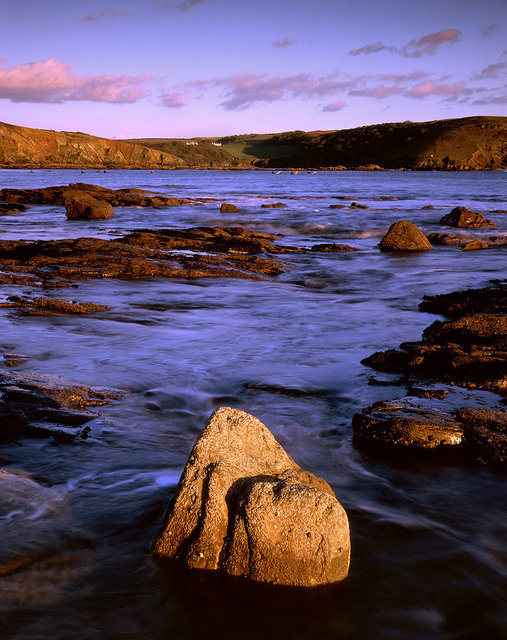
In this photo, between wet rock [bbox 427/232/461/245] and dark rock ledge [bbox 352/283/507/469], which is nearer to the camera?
dark rock ledge [bbox 352/283/507/469]

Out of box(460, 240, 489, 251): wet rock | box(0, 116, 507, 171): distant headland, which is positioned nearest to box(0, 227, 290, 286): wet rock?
box(460, 240, 489, 251): wet rock

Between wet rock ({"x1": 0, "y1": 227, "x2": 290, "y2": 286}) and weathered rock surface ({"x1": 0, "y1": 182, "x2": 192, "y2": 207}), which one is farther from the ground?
weathered rock surface ({"x1": 0, "y1": 182, "x2": 192, "y2": 207})

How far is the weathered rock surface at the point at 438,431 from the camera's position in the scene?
469cm

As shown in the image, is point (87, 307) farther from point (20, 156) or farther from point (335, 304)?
point (20, 156)

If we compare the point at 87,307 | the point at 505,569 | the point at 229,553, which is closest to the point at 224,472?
the point at 229,553

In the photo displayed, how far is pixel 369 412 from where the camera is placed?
5230 mm

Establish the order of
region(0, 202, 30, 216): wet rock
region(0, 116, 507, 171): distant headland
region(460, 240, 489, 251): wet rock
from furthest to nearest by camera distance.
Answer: region(0, 116, 507, 171): distant headland
region(0, 202, 30, 216): wet rock
region(460, 240, 489, 251): wet rock

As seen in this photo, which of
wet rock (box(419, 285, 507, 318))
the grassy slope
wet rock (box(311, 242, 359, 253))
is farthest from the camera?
the grassy slope

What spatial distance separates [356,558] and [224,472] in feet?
3.26

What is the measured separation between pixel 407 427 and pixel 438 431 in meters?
0.26

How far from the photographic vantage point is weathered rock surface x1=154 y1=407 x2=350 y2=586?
118 inches

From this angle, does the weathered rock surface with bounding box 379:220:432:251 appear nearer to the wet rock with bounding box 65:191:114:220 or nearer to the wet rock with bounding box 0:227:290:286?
the wet rock with bounding box 0:227:290:286

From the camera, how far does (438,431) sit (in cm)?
480

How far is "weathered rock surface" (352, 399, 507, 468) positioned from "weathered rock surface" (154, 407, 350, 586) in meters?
1.72
